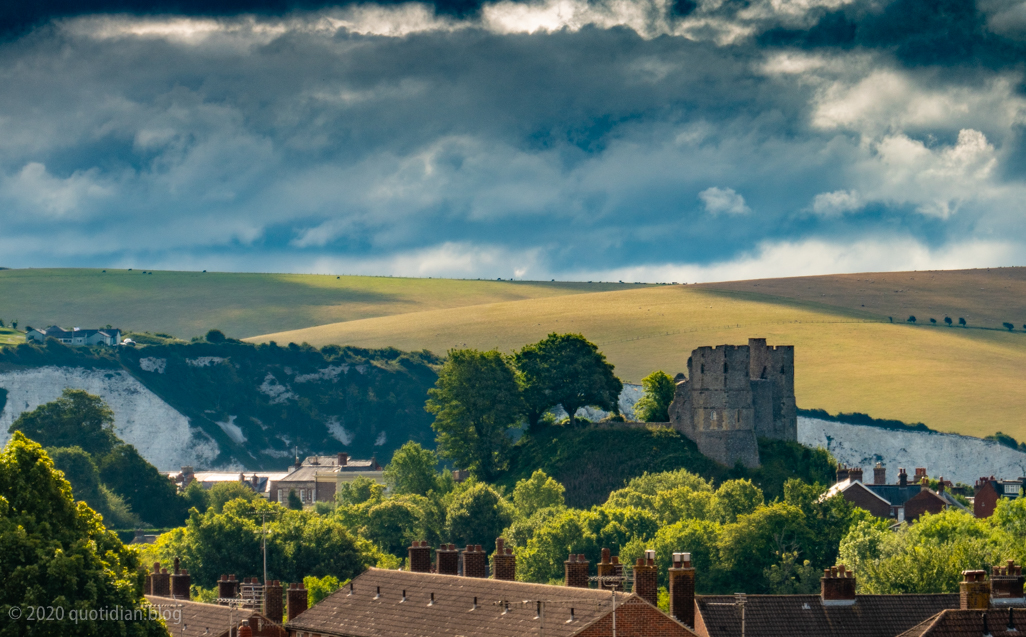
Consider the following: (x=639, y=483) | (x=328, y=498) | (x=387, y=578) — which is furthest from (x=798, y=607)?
(x=328, y=498)

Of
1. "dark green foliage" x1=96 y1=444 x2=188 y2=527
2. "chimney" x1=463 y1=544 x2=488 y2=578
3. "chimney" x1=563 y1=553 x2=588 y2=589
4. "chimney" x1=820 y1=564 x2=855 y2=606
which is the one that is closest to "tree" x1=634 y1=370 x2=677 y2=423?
"dark green foliage" x1=96 y1=444 x2=188 y2=527

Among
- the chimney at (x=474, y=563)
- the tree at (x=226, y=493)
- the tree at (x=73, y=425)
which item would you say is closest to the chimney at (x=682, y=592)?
the chimney at (x=474, y=563)

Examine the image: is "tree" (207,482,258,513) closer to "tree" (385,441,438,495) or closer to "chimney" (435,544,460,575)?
"tree" (385,441,438,495)

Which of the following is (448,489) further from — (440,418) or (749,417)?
(749,417)

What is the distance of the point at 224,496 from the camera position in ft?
574

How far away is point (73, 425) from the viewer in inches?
7554

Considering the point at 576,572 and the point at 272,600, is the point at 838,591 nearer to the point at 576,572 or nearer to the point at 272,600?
the point at 576,572

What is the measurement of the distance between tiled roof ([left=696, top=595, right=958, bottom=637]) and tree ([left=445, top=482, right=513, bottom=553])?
6814 centimetres

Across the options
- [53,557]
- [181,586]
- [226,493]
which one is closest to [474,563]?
[181,586]

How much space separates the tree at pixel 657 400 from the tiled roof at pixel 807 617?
314 ft

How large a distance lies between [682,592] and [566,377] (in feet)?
314

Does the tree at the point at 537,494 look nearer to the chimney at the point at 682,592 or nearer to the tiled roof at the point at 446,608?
the tiled roof at the point at 446,608

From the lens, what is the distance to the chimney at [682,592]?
2319 inches

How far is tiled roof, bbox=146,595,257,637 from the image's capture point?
195 ft
